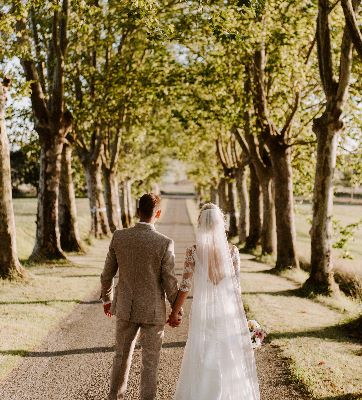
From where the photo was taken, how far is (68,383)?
6.64m

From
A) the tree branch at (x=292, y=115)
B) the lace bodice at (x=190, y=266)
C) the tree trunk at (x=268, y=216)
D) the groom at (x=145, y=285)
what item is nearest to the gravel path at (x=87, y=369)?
the groom at (x=145, y=285)

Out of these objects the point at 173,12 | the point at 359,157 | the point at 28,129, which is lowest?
the point at 359,157

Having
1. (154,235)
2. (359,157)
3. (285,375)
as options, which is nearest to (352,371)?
(285,375)

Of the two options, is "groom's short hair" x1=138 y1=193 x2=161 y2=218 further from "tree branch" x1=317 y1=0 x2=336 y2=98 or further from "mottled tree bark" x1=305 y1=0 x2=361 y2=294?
"tree branch" x1=317 y1=0 x2=336 y2=98

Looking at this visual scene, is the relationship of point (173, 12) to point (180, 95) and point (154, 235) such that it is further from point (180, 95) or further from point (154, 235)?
point (154, 235)

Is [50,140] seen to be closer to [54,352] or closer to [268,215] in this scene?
[268,215]

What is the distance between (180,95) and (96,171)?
11.0 meters

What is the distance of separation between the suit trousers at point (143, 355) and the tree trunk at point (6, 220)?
29.1ft

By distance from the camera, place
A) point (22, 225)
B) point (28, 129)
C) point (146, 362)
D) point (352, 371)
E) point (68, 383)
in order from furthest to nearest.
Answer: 1. point (22, 225)
2. point (28, 129)
3. point (352, 371)
4. point (68, 383)
5. point (146, 362)

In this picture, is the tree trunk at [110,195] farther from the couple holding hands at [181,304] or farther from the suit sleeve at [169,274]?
the suit sleeve at [169,274]

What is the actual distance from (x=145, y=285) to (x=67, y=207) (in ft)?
55.3

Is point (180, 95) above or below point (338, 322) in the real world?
above

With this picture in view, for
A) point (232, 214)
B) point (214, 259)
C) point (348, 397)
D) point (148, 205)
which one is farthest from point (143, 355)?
point (232, 214)

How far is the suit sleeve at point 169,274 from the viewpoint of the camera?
5.30m
